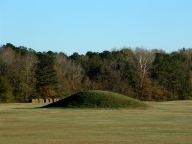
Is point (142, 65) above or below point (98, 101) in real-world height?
above

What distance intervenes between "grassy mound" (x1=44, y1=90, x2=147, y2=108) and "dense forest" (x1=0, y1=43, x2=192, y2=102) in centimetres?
3803

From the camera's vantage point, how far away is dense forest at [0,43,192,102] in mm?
122625

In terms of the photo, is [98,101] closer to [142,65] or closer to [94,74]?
[94,74]

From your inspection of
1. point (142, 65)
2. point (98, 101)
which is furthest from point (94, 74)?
point (98, 101)

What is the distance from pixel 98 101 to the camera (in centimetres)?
7888

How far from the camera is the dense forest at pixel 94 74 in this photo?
12262cm

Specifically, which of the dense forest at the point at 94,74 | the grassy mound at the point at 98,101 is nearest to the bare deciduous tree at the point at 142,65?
the dense forest at the point at 94,74

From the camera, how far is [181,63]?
477 feet

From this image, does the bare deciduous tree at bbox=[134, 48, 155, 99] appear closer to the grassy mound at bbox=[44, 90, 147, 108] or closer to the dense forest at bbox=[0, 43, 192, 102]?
the dense forest at bbox=[0, 43, 192, 102]

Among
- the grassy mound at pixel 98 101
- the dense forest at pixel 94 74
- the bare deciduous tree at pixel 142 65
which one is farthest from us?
the bare deciduous tree at pixel 142 65

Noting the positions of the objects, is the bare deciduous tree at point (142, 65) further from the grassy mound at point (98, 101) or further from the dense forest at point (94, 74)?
the grassy mound at point (98, 101)

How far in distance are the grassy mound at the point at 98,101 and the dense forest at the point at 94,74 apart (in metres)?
38.0

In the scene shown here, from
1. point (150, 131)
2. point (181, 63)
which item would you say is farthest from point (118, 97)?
point (181, 63)

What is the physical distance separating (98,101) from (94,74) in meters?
62.6
